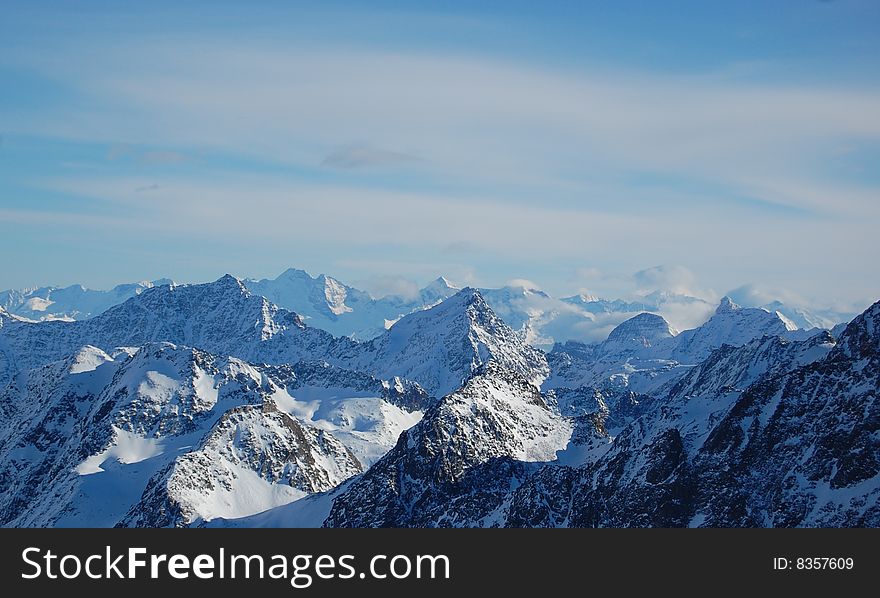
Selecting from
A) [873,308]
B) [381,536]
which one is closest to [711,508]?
[873,308]

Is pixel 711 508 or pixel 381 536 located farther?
pixel 711 508

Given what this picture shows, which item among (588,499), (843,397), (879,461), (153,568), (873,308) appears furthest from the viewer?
(588,499)

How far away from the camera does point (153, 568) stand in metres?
72.1

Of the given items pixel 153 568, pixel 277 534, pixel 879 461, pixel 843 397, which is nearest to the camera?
pixel 153 568

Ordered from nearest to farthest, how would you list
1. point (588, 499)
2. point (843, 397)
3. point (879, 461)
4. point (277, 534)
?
1. point (277, 534)
2. point (879, 461)
3. point (843, 397)
4. point (588, 499)

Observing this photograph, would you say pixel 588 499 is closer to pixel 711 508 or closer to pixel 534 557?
pixel 711 508

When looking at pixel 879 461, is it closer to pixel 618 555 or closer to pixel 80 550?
pixel 618 555

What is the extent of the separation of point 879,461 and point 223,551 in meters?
102

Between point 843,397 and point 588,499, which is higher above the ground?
point 843,397

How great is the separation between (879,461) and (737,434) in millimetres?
29878

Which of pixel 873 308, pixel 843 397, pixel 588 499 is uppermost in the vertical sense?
pixel 873 308

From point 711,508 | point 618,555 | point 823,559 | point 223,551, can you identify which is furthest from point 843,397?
point 223,551

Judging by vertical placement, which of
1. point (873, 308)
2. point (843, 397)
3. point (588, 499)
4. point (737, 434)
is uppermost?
point (873, 308)

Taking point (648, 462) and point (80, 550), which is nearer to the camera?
point (80, 550)
